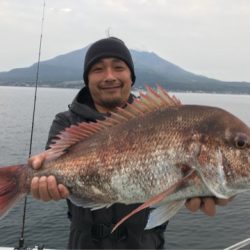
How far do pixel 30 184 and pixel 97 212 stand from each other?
1018 mm

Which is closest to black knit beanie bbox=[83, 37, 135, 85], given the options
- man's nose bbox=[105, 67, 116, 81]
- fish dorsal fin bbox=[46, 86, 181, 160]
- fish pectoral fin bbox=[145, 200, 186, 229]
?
man's nose bbox=[105, 67, 116, 81]

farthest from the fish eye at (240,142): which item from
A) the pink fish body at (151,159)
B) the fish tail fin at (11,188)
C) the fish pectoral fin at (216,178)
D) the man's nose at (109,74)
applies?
the fish tail fin at (11,188)

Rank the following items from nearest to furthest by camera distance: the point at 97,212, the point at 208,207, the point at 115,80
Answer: the point at 208,207 < the point at 97,212 < the point at 115,80

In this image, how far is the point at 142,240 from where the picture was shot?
15.4ft

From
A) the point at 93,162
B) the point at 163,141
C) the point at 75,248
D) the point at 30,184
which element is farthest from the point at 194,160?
the point at 75,248

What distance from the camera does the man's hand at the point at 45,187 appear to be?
3850mm

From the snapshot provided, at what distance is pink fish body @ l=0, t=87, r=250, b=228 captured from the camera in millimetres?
3391

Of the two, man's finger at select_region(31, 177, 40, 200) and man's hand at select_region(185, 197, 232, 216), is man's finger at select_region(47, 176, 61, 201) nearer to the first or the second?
man's finger at select_region(31, 177, 40, 200)

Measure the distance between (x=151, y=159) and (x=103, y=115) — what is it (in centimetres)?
153

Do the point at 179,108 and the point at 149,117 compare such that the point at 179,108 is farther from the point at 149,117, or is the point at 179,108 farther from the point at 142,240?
the point at 142,240

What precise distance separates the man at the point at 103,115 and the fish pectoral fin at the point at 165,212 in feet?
3.14

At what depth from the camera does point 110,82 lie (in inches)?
195

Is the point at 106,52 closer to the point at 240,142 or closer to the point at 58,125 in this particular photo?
the point at 58,125

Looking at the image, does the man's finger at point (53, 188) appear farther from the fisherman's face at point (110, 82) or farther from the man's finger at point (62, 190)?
the fisherman's face at point (110, 82)
